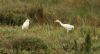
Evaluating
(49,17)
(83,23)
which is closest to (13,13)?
(49,17)

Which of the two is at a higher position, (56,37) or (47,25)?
(56,37)

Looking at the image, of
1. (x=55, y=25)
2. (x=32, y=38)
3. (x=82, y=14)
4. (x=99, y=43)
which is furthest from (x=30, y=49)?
(x=82, y=14)

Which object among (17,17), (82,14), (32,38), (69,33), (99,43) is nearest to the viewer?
(32,38)

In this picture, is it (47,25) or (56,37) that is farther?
(47,25)

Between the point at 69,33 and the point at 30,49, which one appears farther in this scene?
the point at 69,33

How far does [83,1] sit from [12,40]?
586cm

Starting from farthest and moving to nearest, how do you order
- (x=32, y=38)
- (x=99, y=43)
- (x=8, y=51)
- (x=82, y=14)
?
(x=82, y=14) < (x=99, y=43) < (x=32, y=38) < (x=8, y=51)

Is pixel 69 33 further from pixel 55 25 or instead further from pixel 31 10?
pixel 31 10

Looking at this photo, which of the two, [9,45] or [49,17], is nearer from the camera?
[9,45]

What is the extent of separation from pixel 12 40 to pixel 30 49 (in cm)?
46

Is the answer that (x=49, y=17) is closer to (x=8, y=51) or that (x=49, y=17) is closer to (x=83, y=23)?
(x=83, y=23)

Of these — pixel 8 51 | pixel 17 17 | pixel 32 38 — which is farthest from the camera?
pixel 17 17

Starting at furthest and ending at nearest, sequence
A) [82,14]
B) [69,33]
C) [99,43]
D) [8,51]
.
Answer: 1. [82,14]
2. [69,33]
3. [99,43]
4. [8,51]

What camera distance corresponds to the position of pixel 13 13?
1269 cm
